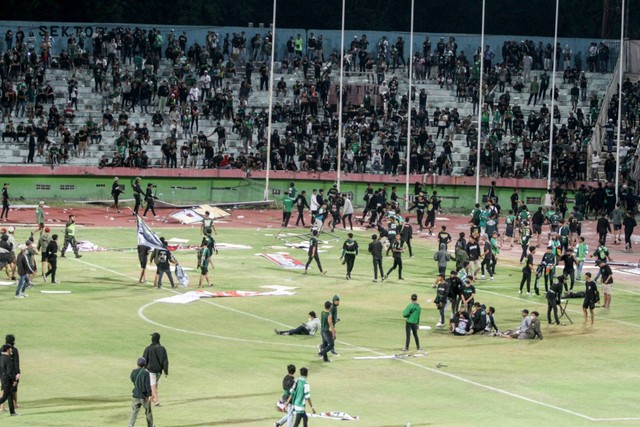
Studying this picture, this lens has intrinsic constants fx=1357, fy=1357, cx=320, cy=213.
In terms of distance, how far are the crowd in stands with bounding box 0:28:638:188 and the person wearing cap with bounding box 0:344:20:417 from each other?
45.1 m

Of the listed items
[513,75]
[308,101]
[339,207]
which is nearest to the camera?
[339,207]

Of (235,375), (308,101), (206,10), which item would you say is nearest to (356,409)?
(235,375)

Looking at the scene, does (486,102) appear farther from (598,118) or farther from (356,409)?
(356,409)

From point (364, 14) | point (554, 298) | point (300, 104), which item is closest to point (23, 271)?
point (554, 298)

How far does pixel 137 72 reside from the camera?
275ft

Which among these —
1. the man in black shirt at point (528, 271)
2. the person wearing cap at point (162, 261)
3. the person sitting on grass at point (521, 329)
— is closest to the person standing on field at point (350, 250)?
the man in black shirt at point (528, 271)

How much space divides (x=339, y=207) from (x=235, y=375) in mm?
30727

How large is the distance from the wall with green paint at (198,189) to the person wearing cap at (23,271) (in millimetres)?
27491

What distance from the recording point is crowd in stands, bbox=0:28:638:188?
77688mm

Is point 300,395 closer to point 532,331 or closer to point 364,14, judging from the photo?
point 532,331

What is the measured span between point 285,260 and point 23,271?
14.5 meters

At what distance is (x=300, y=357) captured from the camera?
3847cm

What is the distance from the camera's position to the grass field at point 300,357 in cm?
3225

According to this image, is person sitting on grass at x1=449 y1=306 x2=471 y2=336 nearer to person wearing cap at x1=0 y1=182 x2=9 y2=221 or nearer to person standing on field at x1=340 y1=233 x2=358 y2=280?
person standing on field at x1=340 y1=233 x2=358 y2=280
